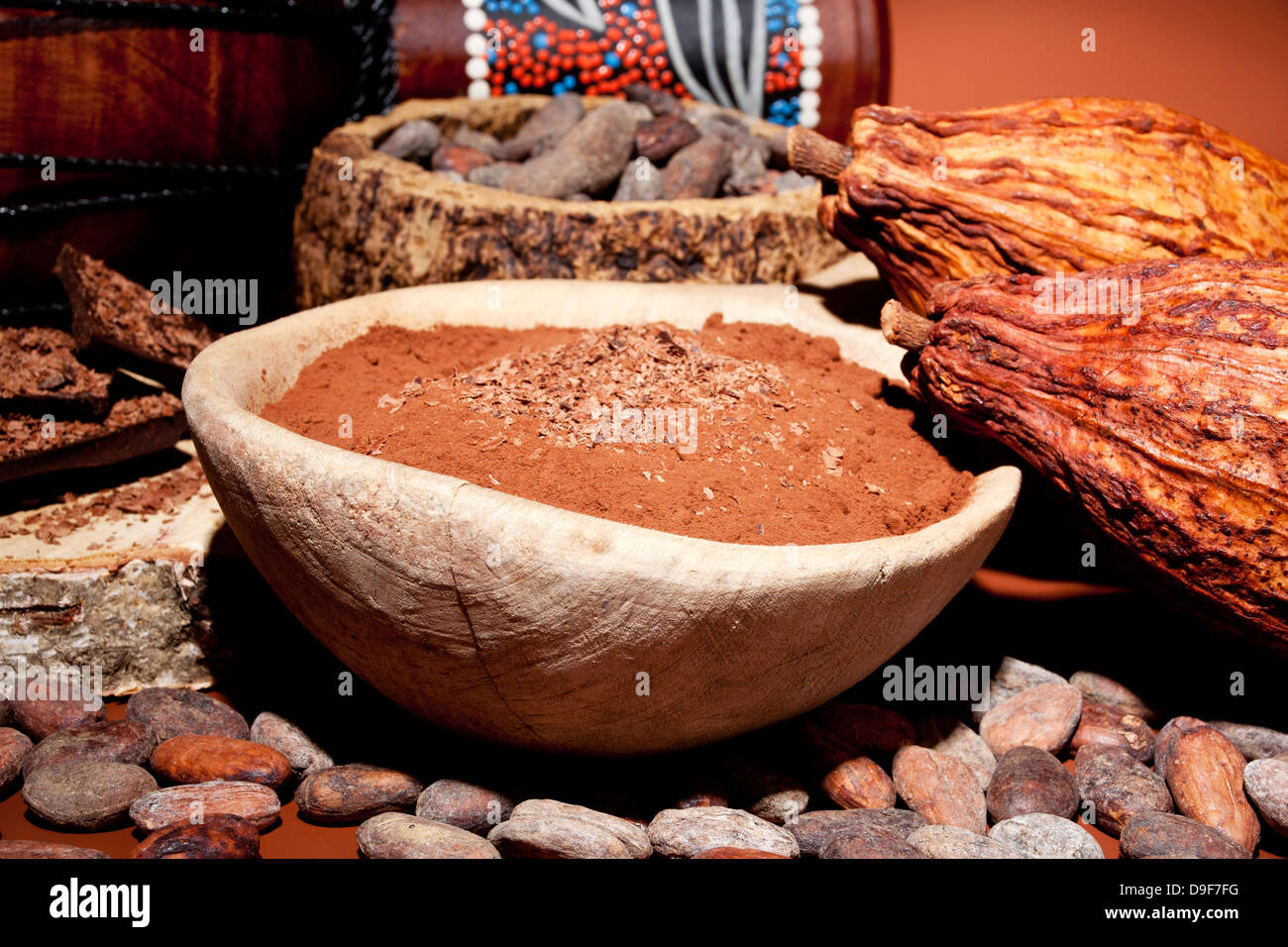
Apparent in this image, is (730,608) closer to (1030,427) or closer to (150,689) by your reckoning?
(1030,427)

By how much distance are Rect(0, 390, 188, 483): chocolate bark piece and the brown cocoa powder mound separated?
0.36 meters

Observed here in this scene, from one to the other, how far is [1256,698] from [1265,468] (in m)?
0.47

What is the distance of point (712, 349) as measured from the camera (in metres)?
1.62

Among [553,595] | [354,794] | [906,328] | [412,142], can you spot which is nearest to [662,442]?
[553,595]

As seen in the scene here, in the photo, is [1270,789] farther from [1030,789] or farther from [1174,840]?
[1030,789]

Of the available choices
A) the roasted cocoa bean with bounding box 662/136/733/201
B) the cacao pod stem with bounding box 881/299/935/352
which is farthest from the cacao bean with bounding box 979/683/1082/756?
the roasted cocoa bean with bounding box 662/136/733/201

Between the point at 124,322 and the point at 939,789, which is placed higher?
the point at 124,322

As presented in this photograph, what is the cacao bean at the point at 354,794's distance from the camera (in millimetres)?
1271

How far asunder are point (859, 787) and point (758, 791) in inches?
5.1

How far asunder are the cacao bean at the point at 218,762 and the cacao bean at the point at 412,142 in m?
1.66

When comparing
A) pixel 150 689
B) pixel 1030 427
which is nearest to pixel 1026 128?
pixel 1030 427

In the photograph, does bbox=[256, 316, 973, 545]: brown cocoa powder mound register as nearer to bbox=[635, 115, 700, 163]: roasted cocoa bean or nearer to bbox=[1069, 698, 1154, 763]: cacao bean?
bbox=[1069, 698, 1154, 763]: cacao bean

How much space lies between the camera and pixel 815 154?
1888 mm

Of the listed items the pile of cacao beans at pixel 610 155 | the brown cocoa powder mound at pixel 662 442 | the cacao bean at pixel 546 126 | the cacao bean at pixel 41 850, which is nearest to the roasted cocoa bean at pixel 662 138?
the pile of cacao beans at pixel 610 155
